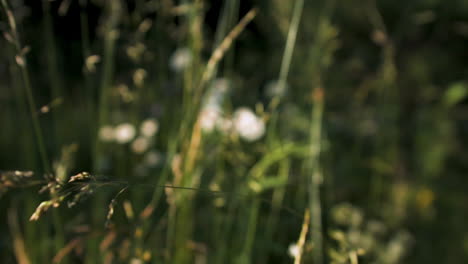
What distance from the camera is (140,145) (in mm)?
2328

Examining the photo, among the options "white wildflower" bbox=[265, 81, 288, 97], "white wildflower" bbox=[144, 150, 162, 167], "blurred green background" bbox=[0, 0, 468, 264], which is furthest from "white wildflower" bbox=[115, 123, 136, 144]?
"white wildflower" bbox=[265, 81, 288, 97]

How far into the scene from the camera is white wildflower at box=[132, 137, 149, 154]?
231 centimetres

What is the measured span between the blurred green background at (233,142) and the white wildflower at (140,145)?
17 millimetres

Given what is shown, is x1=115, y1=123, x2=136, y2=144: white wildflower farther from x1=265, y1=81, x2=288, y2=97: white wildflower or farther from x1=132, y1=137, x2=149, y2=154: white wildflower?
x1=265, y1=81, x2=288, y2=97: white wildflower

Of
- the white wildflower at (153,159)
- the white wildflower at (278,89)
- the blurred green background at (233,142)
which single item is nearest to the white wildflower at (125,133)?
the blurred green background at (233,142)

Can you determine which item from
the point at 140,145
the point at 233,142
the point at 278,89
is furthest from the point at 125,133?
the point at 278,89

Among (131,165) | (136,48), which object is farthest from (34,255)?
(131,165)

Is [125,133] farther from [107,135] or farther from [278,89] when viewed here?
[278,89]

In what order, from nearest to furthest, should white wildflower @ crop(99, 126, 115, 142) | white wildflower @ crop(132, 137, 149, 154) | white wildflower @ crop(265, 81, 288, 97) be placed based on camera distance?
white wildflower @ crop(265, 81, 288, 97) → white wildflower @ crop(99, 126, 115, 142) → white wildflower @ crop(132, 137, 149, 154)

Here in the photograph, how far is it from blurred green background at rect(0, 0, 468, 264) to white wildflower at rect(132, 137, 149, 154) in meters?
0.02

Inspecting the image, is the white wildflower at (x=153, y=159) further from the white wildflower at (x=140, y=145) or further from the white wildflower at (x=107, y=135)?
the white wildflower at (x=107, y=135)

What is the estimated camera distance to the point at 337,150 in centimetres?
283

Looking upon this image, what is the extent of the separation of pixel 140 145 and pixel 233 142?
113cm

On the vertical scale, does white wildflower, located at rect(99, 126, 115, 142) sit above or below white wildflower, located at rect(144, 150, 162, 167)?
above
